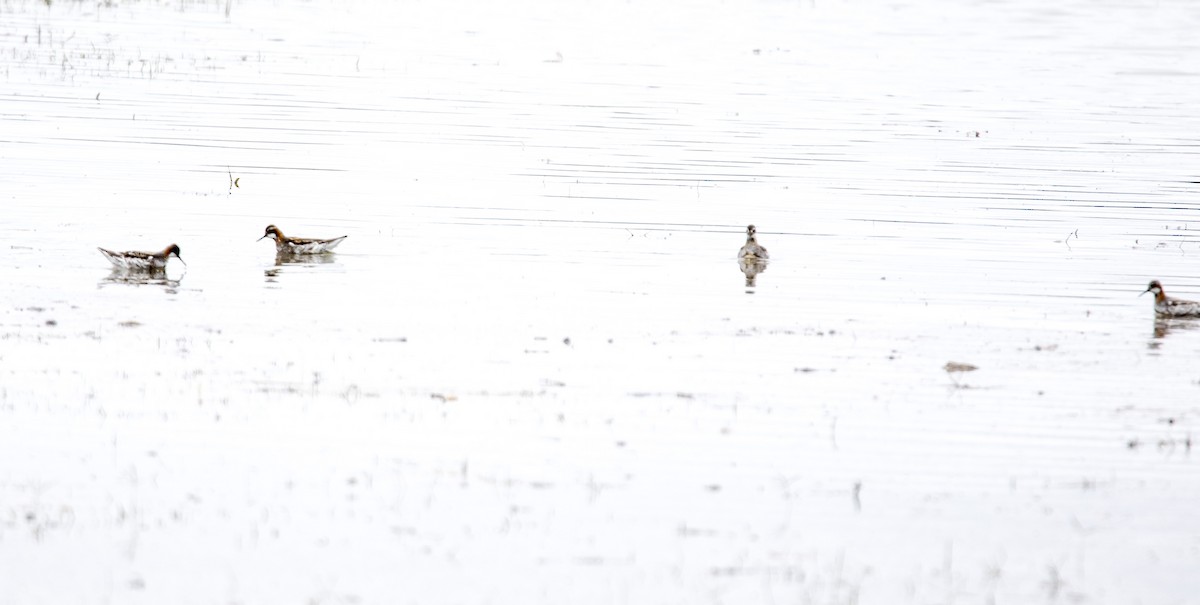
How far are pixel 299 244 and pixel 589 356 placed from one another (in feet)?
20.5

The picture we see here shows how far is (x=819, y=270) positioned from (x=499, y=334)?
5836 millimetres

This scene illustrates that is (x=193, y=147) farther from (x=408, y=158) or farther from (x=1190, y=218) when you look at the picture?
(x=1190, y=218)

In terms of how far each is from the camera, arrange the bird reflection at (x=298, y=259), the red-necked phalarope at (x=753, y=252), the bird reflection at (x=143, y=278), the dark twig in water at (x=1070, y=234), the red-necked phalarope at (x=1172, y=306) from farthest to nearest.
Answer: the dark twig in water at (x=1070, y=234), the red-necked phalarope at (x=753, y=252), the bird reflection at (x=298, y=259), the bird reflection at (x=143, y=278), the red-necked phalarope at (x=1172, y=306)

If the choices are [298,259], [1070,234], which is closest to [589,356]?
[298,259]

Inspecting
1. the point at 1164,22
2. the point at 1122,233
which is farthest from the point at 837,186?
the point at 1164,22

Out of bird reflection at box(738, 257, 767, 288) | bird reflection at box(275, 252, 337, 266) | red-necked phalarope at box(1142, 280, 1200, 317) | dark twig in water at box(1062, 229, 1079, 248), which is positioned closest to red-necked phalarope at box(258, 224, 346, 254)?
bird reflection at box(275, 252, 337, 266)

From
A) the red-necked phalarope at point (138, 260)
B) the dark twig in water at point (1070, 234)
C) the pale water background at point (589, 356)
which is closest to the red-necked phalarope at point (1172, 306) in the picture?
the pale water background at point (589, 356)

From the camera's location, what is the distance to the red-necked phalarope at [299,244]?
20.4 metres

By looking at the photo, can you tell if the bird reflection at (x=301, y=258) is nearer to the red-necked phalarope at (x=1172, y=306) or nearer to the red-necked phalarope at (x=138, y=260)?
the red-necked phalarope at (x=138, y=260)

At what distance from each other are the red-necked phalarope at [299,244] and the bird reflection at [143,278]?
1817 mm

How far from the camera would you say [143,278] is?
18531 millimetres

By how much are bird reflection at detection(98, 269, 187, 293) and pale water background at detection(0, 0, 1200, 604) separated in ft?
0.44

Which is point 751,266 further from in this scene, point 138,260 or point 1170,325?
point 138,260

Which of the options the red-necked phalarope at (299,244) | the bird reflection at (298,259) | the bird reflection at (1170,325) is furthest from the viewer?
the red-necked phalarope at (299,244)
